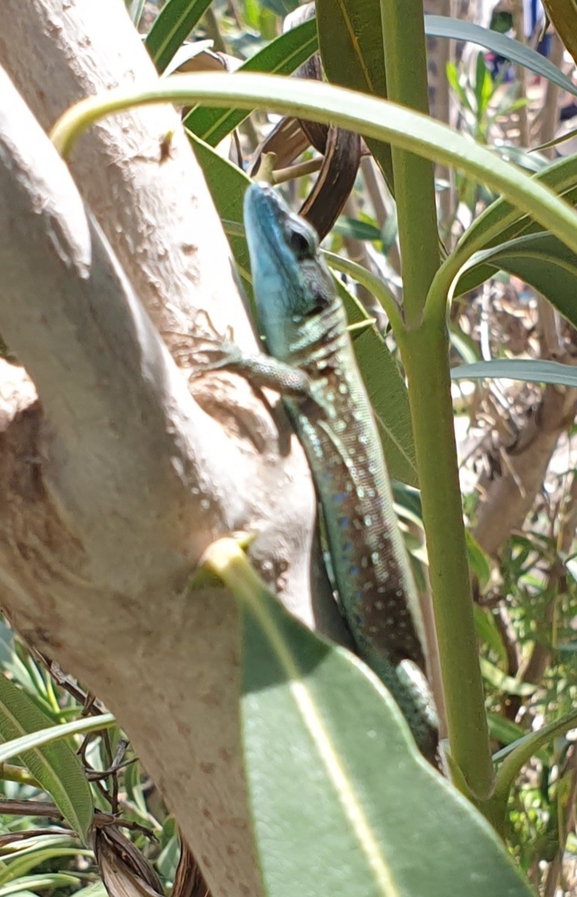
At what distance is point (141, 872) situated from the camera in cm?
65

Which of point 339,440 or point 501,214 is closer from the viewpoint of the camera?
point 501,214

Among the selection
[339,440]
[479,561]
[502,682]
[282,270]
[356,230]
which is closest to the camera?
[339,440]

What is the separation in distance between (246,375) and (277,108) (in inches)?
7.5

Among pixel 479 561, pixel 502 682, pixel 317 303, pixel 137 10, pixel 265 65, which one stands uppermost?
pixel 137 10

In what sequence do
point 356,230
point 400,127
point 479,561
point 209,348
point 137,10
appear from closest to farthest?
point 400,127 → point 209,348 → point 137,10 → point 479,561 → point 356,230

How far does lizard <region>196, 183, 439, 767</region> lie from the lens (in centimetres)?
57

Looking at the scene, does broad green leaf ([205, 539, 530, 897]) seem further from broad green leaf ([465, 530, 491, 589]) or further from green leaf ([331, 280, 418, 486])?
broad green leaf ([465, 530, 491, 589])

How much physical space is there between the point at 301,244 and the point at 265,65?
22cm

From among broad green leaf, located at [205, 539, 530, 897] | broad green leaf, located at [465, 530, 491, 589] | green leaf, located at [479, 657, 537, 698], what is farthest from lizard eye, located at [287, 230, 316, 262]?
green leaf, located at [479, 657, 537, 698]

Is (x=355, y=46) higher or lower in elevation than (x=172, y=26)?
lower

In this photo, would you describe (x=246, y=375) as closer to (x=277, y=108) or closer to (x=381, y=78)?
(x=277, y=108)

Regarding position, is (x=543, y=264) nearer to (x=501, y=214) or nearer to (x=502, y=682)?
(x=501, y=214)

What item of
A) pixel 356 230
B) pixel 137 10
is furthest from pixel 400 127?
pixel 356 230

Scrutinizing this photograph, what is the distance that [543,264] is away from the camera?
0.64m
